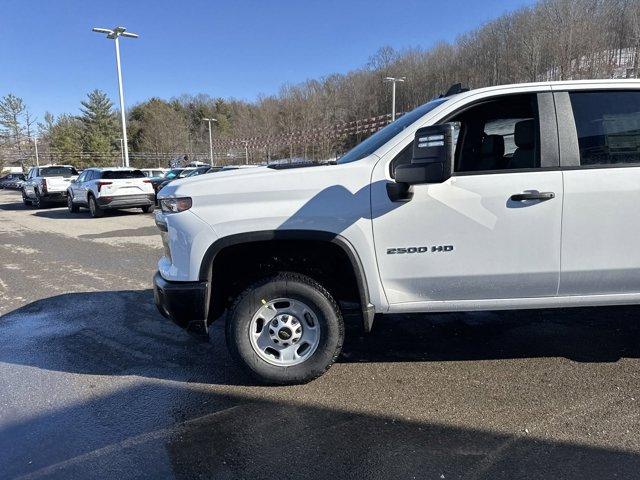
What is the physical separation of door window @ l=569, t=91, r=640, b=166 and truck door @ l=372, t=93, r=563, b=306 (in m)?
0.21

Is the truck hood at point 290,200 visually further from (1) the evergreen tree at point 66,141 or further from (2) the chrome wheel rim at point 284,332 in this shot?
(1) the evergreen tree at point 66,141

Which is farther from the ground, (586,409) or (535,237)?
(535,237)

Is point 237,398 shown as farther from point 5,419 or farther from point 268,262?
point 5,419

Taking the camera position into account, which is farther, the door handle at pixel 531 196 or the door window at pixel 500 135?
the door window at pixel 500 135

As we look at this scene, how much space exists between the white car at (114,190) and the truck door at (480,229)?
13.5 meters

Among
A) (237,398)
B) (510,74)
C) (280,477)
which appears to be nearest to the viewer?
(280,477)

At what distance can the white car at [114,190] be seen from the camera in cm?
1462

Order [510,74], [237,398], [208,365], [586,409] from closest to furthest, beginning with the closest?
[586,409] → [237,398] → [208,365] → [510,74]

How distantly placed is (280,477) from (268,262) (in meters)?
1.49

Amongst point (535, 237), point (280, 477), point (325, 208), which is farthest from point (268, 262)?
point (535, 237)

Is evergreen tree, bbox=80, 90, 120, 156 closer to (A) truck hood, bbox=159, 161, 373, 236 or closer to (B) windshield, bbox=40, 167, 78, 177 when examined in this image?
(B) windshield, bbox=40, 167, 78, 177

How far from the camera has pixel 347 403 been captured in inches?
124

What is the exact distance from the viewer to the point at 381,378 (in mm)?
3506

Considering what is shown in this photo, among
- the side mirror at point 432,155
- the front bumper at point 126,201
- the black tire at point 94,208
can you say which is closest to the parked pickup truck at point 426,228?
the side mirror at point 432,155
